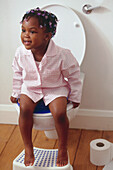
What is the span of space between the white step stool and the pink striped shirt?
0.35 metres

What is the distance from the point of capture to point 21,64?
5.95ft

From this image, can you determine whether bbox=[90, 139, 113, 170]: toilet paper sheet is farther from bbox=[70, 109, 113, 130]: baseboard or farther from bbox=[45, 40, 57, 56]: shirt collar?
bbox=[45, 40, 57, 56]: shirt collar

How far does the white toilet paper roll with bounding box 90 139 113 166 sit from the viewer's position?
1896 millimetres

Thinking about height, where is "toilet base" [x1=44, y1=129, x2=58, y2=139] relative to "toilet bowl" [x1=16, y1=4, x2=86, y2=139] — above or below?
below

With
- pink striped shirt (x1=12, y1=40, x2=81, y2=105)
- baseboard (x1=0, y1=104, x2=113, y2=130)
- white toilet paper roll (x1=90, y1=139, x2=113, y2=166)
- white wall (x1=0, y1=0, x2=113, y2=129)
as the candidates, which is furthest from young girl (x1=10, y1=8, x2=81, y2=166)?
baseboard (x1=0, y1=104, x2=113, y2=130)

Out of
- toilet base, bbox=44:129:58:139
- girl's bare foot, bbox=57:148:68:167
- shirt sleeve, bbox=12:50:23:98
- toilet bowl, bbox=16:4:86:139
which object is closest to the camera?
girl's bare foot, bbox=57:148:68:167

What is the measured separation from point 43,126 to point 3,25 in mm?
803

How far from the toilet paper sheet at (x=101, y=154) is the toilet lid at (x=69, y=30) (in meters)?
0.56

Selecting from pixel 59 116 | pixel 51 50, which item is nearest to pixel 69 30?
pixel 51 50

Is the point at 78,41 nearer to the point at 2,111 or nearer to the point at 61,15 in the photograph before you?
the point at 61,15

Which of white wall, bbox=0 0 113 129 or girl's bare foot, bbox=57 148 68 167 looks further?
white wall, bbox=0 0 113 129

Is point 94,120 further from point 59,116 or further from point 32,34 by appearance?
point 32,34

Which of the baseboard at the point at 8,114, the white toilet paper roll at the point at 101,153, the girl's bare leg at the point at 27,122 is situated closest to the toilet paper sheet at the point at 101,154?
the white toilet paper roll at the point at 101,153

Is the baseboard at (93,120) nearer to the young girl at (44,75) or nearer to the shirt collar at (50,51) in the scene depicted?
the young girl at (44,75)
